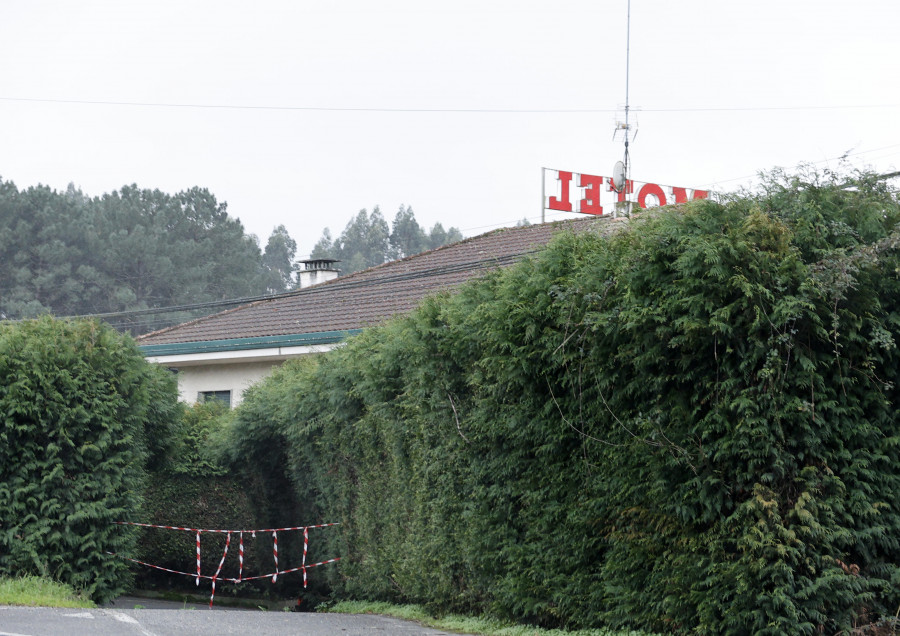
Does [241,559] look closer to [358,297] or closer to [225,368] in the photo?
[225,368]

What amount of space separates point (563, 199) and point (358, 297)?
26.9ft

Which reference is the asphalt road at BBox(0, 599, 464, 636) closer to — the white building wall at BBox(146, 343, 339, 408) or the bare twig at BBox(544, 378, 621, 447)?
the bare twig at BBox(544, 378, 621, 447)

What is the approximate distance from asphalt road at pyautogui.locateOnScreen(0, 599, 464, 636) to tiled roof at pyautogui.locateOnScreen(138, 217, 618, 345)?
10280 millimetres

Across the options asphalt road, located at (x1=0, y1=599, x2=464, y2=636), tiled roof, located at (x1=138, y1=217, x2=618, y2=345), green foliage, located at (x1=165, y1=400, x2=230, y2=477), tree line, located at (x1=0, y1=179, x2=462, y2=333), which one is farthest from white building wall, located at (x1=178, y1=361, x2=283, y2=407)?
tree line, located at (x1=0, y1=179, x2=462, y2=333)

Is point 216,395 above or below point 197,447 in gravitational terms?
above

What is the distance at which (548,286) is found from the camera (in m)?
10.2

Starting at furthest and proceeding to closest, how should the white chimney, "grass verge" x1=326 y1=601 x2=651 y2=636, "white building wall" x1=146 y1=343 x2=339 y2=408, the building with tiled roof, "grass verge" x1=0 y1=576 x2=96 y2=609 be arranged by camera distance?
the white chimney, "white building wall" x1=146 y1=343 x2=339 y2=408, the building with tiled roof, "grass verge" x1=0 y1=576 x2=96 y2=609, "grass verge" x1=326 y1=601 x2=651 y2=636

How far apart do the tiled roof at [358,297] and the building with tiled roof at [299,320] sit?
0.03 m

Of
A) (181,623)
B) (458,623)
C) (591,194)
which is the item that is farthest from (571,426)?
(591,194)

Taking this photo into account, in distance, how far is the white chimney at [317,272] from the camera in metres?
32.3

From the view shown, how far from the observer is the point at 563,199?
31219 millimetres

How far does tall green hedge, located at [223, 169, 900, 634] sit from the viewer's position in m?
8.32

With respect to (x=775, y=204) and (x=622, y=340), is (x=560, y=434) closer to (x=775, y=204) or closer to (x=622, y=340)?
(x=622, y=340)

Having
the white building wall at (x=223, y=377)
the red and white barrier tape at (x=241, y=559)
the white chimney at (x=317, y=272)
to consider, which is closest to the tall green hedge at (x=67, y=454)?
the red and white barrier tape at (x=241, y=559)
